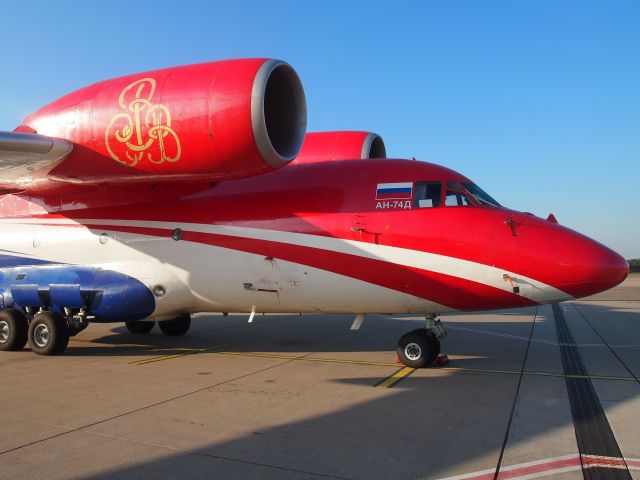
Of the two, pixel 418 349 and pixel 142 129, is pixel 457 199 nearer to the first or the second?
pixel 418 349

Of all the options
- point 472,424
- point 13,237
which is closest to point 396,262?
point 472,424

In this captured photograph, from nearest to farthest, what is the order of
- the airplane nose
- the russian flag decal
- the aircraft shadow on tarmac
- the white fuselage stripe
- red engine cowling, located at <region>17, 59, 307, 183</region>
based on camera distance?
the aircraft shadow on tarmac → the airplane nose → red engine cowling, located at <region>17, 59, 307, 183</region> → the white fuselage stripe → the russian flag decal

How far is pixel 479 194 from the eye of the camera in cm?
836

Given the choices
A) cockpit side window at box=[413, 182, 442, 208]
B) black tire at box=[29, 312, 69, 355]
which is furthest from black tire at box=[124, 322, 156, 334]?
cockpit side window at box=[413, 182, 442, 208]

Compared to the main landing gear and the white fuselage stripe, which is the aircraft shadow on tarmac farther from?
the white fuselage stripe

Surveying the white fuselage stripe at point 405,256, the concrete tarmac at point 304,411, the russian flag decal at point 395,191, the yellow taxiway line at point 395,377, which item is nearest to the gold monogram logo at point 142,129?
the white fuselage stripe at point 405,256

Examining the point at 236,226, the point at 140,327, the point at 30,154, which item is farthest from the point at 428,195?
the point at 140,327

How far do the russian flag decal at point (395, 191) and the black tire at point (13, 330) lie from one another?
7.70 meters

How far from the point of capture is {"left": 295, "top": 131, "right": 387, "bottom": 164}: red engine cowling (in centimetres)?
1127

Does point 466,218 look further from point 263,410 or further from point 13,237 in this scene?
point 13,237

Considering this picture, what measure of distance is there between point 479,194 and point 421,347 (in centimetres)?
266

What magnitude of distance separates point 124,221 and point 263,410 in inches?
213

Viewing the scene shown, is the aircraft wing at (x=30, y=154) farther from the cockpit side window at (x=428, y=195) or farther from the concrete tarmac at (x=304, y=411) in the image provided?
the cockpit side window at (x=428, y=195)

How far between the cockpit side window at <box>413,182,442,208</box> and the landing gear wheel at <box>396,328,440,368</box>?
2.14 meters
